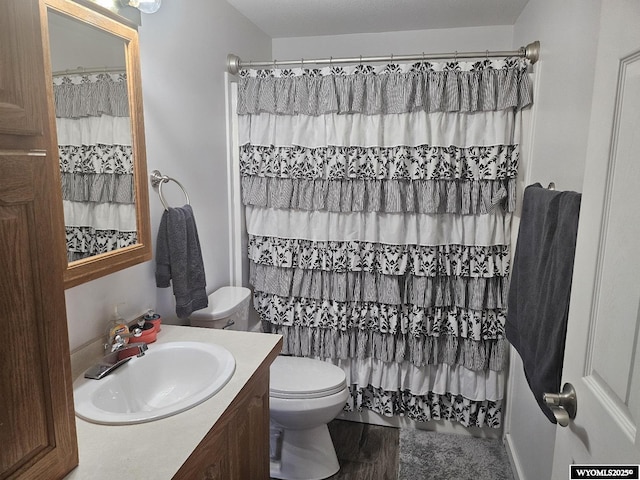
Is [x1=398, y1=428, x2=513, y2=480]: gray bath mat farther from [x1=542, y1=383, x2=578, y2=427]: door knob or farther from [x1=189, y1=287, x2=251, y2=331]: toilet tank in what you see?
[x1=542, y1=383, x2=578, y2=427]: door knob

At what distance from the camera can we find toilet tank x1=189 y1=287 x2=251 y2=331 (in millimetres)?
1911

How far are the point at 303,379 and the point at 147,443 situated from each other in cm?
117

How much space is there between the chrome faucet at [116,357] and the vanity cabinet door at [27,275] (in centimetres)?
47

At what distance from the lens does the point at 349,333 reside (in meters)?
2.47

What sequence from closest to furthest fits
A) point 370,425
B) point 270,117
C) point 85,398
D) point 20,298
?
point 20,298, point 85,398, point 270,117, point 370,425

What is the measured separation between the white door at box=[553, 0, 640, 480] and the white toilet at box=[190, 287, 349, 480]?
1.21 m

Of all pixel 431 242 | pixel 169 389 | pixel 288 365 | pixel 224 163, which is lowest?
pixel 288 365

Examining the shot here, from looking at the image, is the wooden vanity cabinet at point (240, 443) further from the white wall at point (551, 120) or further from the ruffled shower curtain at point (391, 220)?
the white wall at point (551, 120)

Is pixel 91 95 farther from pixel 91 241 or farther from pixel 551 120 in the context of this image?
pixel 551 120

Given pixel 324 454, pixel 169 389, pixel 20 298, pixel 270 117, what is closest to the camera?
pixel 20 298

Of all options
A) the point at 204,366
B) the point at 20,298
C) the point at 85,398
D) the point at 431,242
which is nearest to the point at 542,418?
the point at 431,242

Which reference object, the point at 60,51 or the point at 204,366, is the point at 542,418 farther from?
Answer: the point at 60,51

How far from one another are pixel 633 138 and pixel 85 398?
1424 millimetres

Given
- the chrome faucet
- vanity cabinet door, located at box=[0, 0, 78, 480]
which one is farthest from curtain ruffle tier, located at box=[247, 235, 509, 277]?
vanity cabinet door, located at box=[0, 0, 78, 480]
